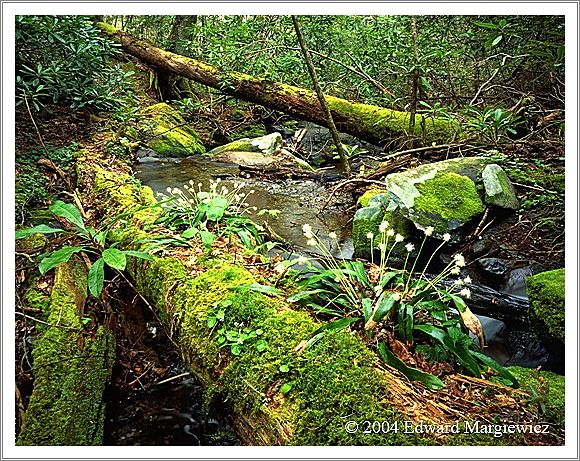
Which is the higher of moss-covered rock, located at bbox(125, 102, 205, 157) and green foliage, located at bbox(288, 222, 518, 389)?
green foliage, located at bbox(288, 222, 518, 389)

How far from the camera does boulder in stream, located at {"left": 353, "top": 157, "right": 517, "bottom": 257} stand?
4188 millimetres

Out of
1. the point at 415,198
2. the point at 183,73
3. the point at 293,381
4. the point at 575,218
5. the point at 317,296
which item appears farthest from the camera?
the point at 183,73

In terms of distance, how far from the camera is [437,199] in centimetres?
428

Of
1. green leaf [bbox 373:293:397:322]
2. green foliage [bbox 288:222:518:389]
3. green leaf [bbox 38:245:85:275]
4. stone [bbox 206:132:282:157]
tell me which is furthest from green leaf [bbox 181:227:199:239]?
stone [bbox 206:132:282:157]

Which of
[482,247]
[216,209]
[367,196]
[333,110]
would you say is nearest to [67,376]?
[216,209]

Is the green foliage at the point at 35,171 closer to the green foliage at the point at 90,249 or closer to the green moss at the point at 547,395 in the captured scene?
the green foliage at the point at 90,249

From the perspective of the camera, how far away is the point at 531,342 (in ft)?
10.0

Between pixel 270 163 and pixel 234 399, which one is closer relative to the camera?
pixel 234 399

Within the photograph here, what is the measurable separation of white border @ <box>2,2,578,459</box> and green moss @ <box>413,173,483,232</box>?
169 cm

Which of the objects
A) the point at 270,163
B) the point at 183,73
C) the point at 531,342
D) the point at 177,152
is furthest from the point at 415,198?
the point at 183,73

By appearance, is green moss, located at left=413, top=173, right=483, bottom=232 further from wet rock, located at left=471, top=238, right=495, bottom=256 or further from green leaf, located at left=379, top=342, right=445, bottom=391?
green leaf, located at left=379, top=342, right=445, bottom=391

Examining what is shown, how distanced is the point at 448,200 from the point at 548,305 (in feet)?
5.52

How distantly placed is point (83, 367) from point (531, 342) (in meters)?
2.65

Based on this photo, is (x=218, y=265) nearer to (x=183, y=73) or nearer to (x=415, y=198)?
(x=415, y=198)
